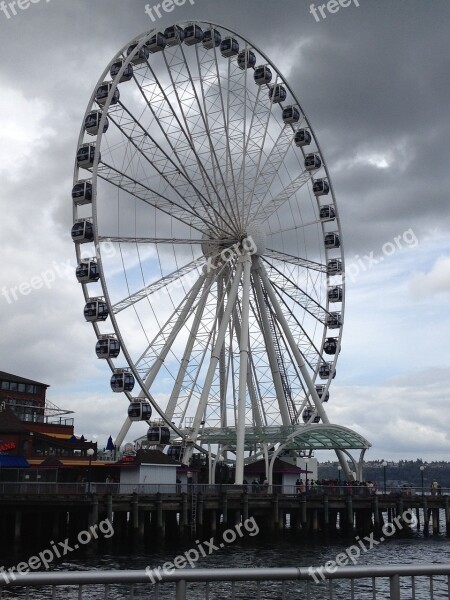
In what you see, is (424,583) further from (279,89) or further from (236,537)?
(279,89)

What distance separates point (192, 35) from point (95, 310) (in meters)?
20.2

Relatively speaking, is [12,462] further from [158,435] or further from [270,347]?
[270,347]

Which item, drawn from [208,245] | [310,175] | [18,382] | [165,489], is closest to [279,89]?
[310,175]

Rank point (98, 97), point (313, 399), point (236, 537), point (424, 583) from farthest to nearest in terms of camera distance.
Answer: point (313, 399) < point (98, 97) < point (236, 537) < point (424, 583)

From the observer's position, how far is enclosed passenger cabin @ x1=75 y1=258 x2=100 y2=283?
143 feet

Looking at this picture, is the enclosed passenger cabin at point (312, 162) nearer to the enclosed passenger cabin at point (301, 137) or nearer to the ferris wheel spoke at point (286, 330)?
the enclosed passenger cabin at point (301, 137)

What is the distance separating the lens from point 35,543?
3791 centimetres

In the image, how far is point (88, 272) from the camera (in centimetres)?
4362

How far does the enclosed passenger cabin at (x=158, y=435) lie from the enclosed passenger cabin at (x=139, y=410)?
4.53ft

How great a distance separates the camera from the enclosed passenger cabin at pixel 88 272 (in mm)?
43688

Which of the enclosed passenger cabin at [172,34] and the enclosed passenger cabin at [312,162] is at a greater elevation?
the enclosed passenger cabin at [172,34]

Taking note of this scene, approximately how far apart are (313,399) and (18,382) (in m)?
30.3

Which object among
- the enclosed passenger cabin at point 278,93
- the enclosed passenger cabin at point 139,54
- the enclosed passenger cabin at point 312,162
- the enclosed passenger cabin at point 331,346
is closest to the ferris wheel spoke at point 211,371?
the enclosed passenger cabin at point 331,346

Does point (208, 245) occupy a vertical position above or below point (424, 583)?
above
